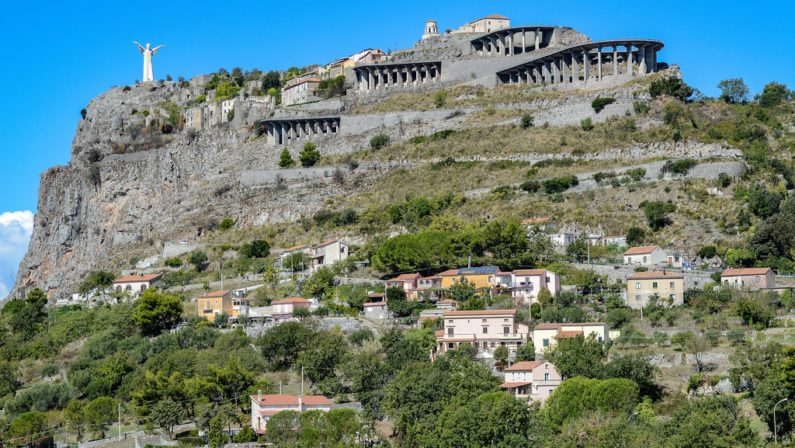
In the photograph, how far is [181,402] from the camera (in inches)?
2301

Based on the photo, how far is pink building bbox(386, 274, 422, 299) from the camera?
71.8m

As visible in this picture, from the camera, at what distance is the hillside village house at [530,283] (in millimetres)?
67562

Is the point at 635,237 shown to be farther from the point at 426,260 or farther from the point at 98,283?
the point at 98,283

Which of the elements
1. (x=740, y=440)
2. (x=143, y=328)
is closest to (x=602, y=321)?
(x=740, y=440)

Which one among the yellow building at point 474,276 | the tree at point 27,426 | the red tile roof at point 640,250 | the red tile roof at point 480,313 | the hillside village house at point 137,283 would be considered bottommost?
the tree at point 27,426

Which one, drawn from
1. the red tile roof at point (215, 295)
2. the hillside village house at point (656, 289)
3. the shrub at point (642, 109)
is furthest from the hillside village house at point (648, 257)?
the red tile roof at point (215, 295)

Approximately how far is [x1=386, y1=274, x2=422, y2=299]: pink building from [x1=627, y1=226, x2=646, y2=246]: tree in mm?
13964

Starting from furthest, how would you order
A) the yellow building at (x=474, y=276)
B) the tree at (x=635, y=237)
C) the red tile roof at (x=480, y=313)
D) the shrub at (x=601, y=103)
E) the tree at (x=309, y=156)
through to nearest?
the tree at (x=309, y=156), the shrub at (x=601, y=103), the tree at (x=635, y=237), the yellow building at (x=474, y=276), the red tile roof at (x=480, y=313)

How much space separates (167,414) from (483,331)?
1721 cm

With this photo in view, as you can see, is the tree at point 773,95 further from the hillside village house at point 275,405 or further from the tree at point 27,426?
the tree at point 27,426

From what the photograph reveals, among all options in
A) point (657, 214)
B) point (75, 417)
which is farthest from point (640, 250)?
point (75, 417)

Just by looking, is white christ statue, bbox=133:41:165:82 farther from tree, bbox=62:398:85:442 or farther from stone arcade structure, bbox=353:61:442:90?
tree, bbox=62:398:85:442

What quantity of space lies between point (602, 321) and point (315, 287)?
20.5 metres

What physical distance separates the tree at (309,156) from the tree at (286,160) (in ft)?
2.90
